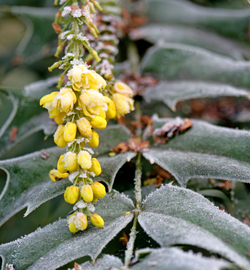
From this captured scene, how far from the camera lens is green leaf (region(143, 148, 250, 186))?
0.73 m

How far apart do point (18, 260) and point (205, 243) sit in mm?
443

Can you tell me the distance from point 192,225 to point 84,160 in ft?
0.90

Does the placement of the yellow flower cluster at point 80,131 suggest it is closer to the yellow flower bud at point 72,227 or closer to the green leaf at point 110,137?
the yellow flower bud at point 72,227

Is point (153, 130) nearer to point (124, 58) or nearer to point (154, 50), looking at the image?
point (154, 50)

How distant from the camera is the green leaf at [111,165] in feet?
2.51

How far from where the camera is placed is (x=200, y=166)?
77 centimetres

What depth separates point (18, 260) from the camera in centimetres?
69

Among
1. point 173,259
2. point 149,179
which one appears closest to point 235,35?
point 149,179

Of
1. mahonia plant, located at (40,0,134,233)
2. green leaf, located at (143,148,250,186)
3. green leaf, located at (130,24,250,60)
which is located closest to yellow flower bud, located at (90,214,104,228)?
mahonia plant, located at (40,0,134,233)

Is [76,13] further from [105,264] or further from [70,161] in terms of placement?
[105,264]

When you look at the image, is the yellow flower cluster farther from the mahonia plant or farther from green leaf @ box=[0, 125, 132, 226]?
green leaf @ box=[0, 125, 132, 226]

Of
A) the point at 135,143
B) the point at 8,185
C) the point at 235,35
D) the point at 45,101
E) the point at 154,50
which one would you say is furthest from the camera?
the point at 235,35

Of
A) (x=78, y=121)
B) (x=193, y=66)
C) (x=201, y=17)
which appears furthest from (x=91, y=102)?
(x=201, y=17)

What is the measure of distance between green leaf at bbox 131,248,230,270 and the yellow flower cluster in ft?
0.44
